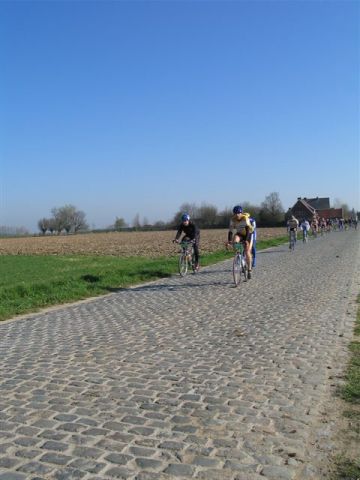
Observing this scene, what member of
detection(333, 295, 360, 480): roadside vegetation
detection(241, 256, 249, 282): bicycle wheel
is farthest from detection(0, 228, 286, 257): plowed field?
detection(333, 295, 360, 480): roadside vegetation

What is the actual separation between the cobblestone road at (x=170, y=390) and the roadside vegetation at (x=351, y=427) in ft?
0.54

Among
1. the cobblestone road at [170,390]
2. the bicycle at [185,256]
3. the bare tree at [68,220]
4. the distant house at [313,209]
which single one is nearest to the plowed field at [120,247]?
the bicycle at [185,256]

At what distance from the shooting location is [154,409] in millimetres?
4703

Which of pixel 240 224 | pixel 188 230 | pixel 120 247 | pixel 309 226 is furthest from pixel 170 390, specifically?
pixel 120 247

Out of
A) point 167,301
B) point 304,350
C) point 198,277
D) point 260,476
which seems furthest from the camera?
point 198,277

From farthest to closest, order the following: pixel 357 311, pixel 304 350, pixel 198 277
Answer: pixel 198 277 → pixel 357 311 → pixel 304 350

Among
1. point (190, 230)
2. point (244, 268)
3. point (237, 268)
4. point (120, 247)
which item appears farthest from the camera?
point (120, 247)

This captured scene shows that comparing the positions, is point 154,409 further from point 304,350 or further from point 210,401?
point 304,350

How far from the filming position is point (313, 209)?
139125mm

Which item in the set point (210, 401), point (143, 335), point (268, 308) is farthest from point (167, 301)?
point (210, 401)

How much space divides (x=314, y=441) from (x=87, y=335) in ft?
16.2

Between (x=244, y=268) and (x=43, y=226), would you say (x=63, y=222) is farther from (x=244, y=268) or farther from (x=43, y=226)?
(x=244, y=268)

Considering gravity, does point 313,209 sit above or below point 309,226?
above

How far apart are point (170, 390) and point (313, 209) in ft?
457
